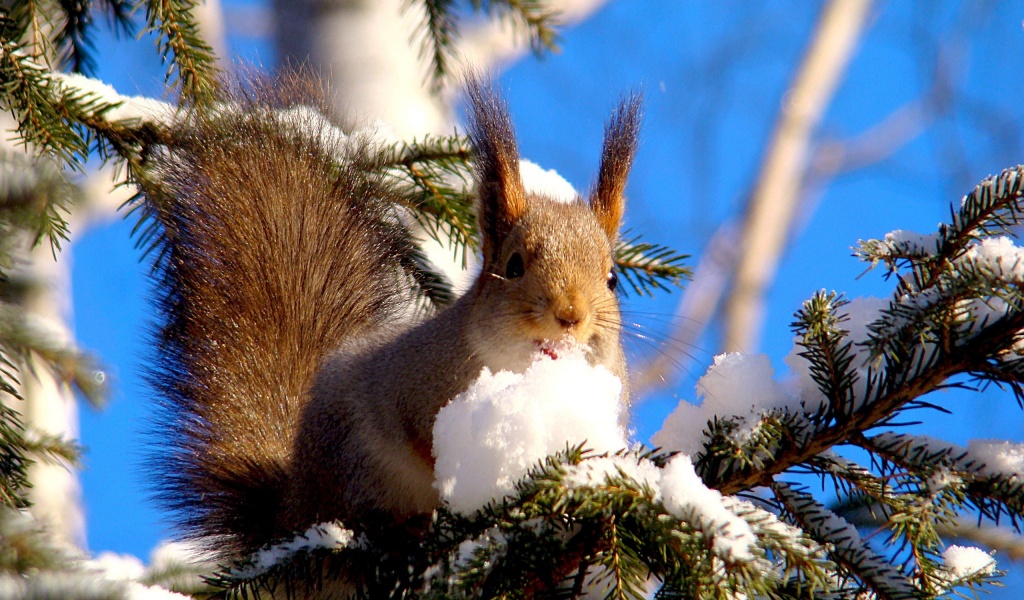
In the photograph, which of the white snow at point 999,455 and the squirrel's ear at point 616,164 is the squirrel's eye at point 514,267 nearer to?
the squirrel's ear at point 616,164

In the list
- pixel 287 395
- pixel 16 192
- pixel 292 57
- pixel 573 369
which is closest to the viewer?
pixel 16 192

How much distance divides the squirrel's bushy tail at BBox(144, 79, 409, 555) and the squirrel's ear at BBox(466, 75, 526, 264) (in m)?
0.27

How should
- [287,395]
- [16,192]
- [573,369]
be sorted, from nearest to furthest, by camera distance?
[16,192], [573,369], [287,395]

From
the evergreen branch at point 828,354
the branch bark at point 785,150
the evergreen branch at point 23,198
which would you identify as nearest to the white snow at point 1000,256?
the evergreen branch at point 828,354

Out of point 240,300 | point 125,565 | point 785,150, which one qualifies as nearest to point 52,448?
point 240,300

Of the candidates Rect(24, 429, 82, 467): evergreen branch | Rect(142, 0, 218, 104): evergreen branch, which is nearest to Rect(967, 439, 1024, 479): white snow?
Rect(24, 429, 82, 467): evergreen branch

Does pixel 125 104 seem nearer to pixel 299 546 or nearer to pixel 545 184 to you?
pixel 545 184

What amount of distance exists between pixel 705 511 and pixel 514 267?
69cm

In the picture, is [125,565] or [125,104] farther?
[125,565]

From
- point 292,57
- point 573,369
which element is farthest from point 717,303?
point 573,369

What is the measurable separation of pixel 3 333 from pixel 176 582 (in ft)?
2.51

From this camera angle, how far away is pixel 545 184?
5.23 feet

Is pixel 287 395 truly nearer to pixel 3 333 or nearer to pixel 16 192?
pixel 3 333

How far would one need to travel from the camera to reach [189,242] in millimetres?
1402
